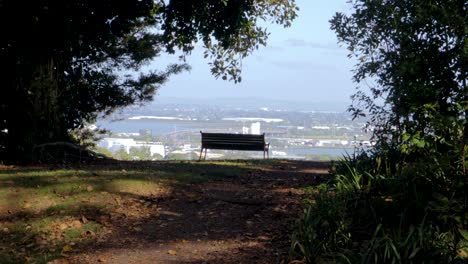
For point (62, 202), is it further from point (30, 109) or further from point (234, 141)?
point (234, 141)

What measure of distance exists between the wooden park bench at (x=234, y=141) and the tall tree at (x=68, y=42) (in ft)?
7.66

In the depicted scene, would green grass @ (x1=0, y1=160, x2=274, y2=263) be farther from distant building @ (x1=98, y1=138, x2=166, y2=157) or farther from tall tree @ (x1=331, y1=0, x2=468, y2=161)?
distant building @ (x1=98, y1=138, x2=166, y2=157)

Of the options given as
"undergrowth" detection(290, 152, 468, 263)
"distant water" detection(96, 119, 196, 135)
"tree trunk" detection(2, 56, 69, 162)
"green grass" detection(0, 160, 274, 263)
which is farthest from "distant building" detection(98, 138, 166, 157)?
"undergrowth" detection(290, 152, 468, 263)

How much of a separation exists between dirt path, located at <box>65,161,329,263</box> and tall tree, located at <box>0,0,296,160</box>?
4.73m

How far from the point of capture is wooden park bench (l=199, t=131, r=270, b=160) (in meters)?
14.8

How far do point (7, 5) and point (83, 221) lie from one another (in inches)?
253

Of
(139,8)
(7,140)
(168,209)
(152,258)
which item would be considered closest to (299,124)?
(139,8)

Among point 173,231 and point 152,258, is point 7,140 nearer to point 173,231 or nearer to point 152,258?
point 173,231

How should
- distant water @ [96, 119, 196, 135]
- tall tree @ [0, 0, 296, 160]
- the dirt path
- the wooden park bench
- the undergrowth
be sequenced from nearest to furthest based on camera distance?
1. the undergrowth
2. the dirt path
3. tall tree @ [0, 0, 296, 160]
4. the wooden park bench
5. distant water @ [96, 119, 196, 135]

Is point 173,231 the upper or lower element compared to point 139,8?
lower

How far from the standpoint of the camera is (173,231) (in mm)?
6699

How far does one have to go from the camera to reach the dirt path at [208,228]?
18.8ft

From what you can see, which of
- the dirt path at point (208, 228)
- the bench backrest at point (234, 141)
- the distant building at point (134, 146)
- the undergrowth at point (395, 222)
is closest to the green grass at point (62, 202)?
the dirt path at point (208, 228)

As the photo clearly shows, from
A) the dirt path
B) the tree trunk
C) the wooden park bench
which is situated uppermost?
the tree trunk
